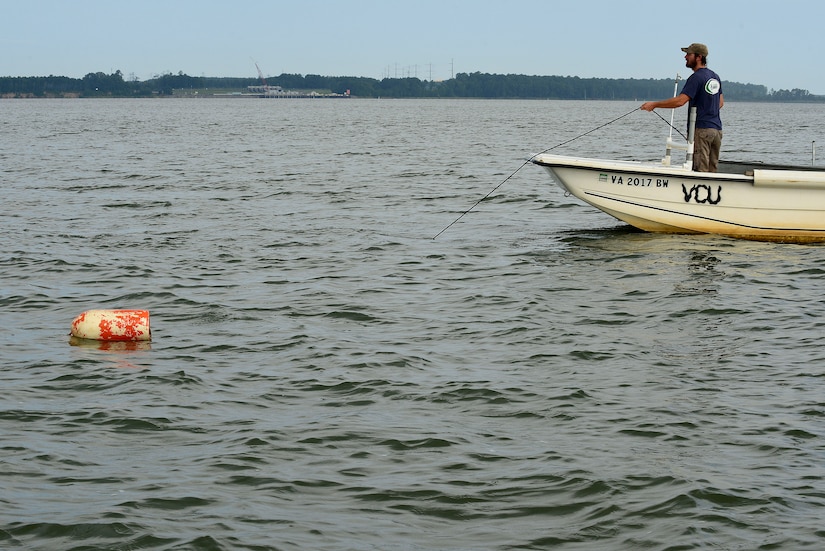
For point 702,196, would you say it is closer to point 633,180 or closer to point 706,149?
point 706,149

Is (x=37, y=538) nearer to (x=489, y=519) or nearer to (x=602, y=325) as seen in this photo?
(x=489, y=519)

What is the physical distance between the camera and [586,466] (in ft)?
22.7

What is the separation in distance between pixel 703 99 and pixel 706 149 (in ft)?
2.20

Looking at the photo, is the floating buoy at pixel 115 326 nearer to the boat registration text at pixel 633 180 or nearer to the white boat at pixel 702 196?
the white boat at pixel 702 196

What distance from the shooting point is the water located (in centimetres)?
616

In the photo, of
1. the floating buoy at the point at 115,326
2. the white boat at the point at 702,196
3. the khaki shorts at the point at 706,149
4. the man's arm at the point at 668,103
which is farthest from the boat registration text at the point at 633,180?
the floating buoy at the point at 115,326

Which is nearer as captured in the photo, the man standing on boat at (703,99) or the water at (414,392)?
the water at (414,392)

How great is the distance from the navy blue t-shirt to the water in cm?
171

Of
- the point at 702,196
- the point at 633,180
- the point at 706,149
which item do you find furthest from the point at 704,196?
the point at 633,180

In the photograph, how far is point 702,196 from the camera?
49.5ft

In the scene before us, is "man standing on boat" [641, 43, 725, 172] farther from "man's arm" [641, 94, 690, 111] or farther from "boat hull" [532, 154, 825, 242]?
"boat hull" [532, 154, 825, 242]

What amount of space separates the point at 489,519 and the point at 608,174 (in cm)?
970

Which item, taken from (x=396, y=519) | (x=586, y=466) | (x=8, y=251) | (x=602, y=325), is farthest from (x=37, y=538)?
(x=8, y=251)

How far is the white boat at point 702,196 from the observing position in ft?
48.5
